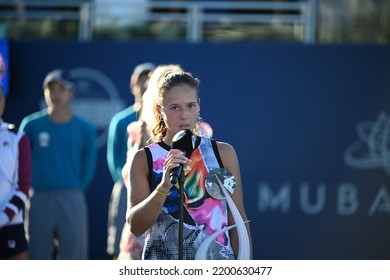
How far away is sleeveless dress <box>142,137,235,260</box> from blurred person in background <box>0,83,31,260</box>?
6.59 feet

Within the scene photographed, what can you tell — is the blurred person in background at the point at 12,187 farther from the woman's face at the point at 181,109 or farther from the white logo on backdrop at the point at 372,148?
A: the white logo on backdrop at the point at 372,148

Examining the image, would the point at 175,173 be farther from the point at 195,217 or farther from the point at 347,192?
the point at 347,192

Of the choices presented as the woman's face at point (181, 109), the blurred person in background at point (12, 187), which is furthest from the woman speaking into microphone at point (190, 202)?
the blurred person in background at point (12, 187)

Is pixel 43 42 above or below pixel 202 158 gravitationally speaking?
above

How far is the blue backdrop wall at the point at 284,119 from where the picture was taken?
1007cm

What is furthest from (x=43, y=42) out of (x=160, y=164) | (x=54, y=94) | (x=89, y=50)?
(x=160, y=164)

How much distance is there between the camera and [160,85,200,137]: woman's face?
157 inches

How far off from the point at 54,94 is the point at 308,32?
3834mm

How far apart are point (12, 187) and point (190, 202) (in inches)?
86.6

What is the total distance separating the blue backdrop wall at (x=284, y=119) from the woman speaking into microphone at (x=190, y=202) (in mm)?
5907
